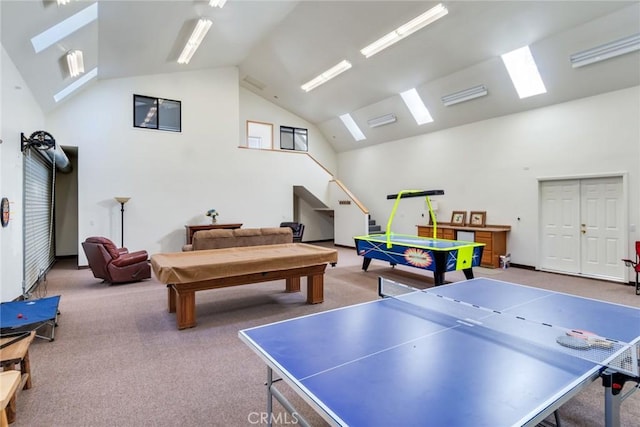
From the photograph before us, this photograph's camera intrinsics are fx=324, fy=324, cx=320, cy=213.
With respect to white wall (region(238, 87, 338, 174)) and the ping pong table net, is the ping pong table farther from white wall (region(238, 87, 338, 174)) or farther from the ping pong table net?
white wall (region(238, 87, 338, 174))

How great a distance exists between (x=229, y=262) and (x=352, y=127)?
8.92 m

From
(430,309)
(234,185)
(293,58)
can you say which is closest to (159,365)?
(430,309)

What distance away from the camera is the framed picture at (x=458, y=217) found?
873 cm

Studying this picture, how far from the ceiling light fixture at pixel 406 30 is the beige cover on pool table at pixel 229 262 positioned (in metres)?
4.89

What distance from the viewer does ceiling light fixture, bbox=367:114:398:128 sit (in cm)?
994

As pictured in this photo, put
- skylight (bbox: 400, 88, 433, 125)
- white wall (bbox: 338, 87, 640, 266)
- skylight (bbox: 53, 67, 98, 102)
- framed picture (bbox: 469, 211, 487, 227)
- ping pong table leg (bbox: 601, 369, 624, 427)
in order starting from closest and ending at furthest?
1. ping pong table leg (bbox: 601, 369, 624, 427)
2. white wall (bbox: 338, 87, 640, 266)
3. skylight (bbox: 53, 67, 98, 102)
4. framed picture (bbox: 469, 211, 487, 227)
5. skylight (bbox: 400, 88, 433, 125)

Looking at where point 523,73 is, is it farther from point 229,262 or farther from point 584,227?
point 229,262

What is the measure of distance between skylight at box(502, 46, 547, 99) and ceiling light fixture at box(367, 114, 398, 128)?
3.39 meters

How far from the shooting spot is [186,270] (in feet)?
11.9

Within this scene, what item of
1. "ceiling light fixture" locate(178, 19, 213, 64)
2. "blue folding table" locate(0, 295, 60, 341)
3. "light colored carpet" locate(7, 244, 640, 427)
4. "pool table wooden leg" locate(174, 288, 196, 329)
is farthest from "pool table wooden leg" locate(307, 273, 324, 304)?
"ceiling light fixture" locate(178, 19, 213, 64)

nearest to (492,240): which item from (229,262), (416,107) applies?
(416,107)

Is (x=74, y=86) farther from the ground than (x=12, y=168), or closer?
farther from the ground

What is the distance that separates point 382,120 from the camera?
1028 centimetres

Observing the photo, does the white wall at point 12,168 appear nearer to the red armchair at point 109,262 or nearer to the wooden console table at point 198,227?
the red armchair at point 109,262
